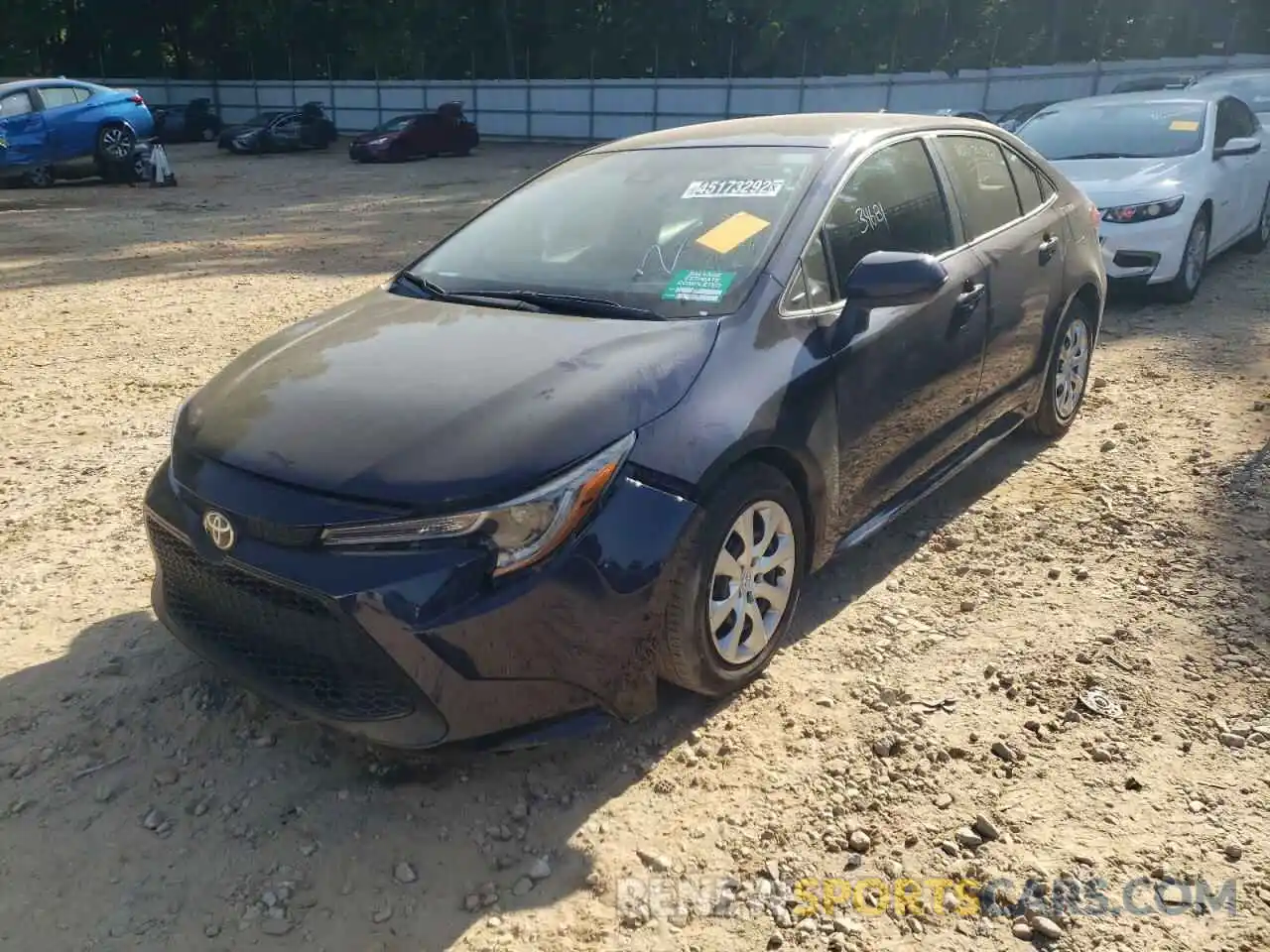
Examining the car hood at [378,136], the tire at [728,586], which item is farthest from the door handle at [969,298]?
the car hood at [378,136]

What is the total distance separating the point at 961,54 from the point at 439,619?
1228 inches

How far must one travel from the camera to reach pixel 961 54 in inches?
1163

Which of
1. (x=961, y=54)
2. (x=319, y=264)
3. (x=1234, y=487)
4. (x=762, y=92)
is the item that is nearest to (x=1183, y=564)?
(x=1234, y=487)

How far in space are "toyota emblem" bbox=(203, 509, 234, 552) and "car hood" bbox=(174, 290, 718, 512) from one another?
5.4 inches

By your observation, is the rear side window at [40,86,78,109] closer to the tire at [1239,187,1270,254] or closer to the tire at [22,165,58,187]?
the tire at [22,165,58,187]

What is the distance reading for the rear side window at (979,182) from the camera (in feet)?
13.5

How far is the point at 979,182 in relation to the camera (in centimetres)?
429

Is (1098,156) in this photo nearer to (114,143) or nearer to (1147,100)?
(1147,100)

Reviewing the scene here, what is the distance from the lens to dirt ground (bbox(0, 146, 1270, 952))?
240 centimetres

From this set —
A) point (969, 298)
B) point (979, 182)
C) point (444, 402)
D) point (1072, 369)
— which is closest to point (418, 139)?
point (1072, 369)

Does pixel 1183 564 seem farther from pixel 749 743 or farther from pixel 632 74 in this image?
pixel 632 74

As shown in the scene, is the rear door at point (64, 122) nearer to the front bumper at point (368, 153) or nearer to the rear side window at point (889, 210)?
the front bumper at point (368, 153)

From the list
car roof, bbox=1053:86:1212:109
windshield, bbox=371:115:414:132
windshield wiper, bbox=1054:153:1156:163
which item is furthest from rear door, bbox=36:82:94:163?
windshield wiper, bbox=1054:153:1156:163

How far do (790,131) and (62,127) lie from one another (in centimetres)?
1667
